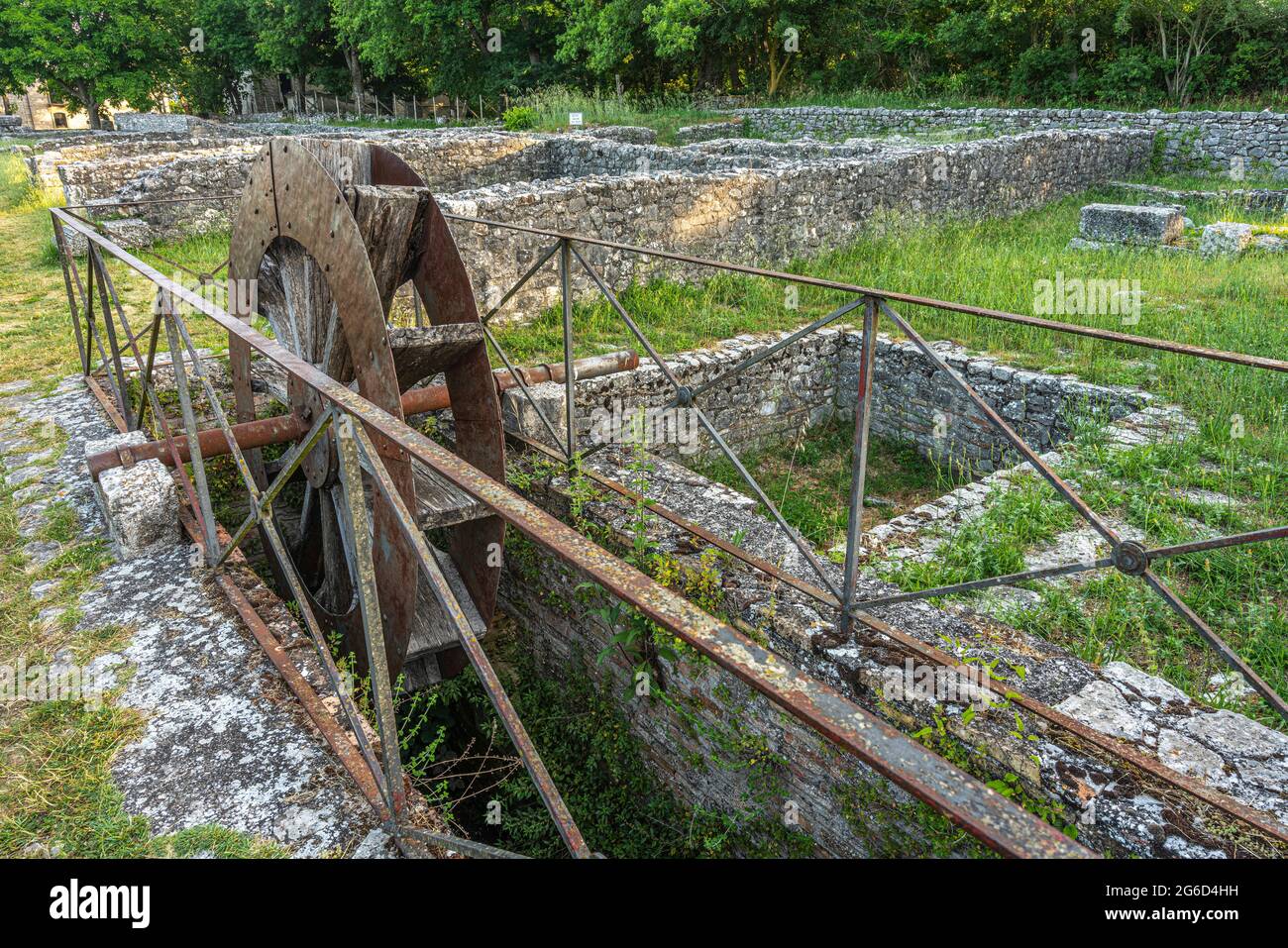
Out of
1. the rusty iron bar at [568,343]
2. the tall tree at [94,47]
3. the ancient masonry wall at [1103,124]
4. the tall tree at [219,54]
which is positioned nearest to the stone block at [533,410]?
the rusty iron bar at [568,343]

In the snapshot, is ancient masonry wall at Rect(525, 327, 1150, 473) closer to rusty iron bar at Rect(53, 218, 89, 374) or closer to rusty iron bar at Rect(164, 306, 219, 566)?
rusty iron bar at Rect(164, 306, 219, 566)

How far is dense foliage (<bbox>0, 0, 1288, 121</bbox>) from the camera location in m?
18.1

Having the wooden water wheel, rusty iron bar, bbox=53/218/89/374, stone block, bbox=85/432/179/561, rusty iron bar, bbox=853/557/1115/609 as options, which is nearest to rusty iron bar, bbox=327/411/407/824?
the wooden water wheel

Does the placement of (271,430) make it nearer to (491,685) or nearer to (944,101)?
(491,685)

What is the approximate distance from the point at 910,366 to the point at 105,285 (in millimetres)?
5704

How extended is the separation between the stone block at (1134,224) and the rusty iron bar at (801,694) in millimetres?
10385

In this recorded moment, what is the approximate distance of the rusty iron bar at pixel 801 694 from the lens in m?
1.01

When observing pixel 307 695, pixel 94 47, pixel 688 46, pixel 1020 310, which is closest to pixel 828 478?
pixel 1020 310

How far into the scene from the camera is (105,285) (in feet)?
13.8

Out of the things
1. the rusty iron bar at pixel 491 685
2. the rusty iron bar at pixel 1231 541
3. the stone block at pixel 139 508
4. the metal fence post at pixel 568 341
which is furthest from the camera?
the metal fence post at pixel 568 341

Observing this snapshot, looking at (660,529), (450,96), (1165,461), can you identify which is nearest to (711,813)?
(660,529)

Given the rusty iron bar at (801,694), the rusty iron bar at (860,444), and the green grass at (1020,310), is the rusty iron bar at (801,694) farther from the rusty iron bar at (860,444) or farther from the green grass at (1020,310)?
the green grass at (1020,310)

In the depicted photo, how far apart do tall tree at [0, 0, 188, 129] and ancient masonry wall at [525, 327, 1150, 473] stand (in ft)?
122
